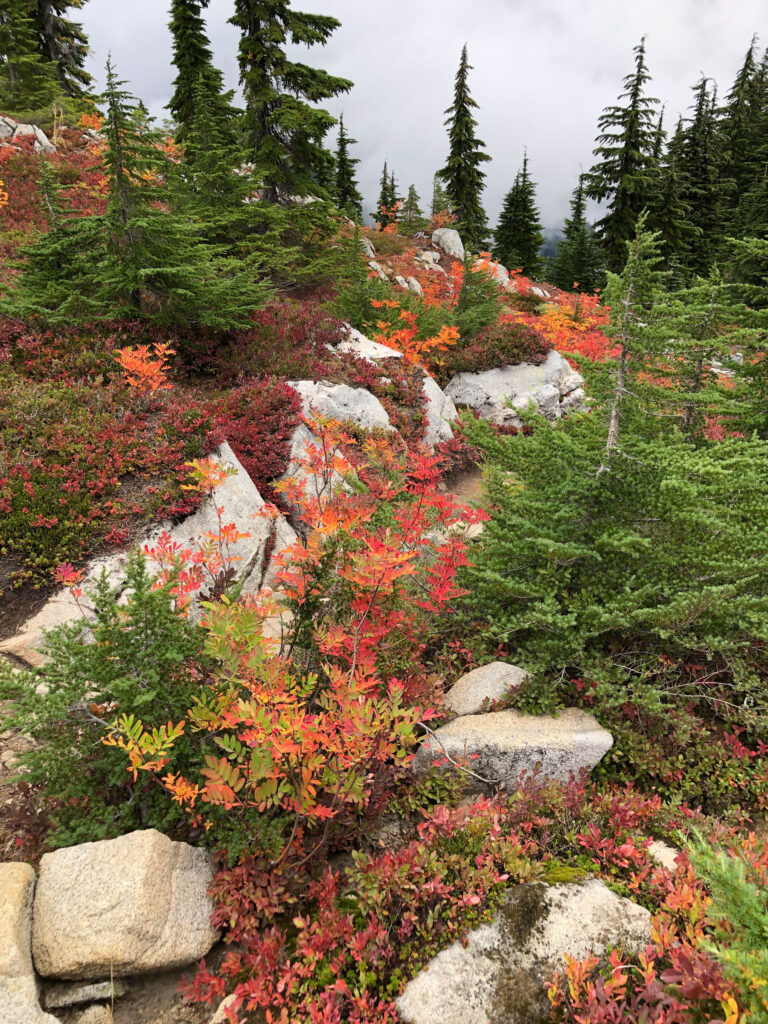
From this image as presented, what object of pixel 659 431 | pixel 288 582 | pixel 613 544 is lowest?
pixel 288 582

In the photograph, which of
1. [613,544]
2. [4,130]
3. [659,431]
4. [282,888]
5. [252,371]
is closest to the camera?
[282,888]

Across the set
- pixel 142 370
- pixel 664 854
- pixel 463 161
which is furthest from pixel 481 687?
pixel 463 161

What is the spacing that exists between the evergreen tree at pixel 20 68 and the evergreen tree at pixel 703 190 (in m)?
37.9

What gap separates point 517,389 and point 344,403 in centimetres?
706

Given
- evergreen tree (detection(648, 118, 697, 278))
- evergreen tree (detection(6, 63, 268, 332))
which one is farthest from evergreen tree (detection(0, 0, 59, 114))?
evergreen tree (detection(648, 118, 697, 278))

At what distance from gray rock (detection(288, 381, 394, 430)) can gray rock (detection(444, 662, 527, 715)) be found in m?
6.88

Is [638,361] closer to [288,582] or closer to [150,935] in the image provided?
[288,582]

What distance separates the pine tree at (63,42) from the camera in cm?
2694

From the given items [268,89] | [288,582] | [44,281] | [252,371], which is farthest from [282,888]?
[268,89]

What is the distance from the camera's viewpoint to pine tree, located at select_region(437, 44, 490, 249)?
35.3m

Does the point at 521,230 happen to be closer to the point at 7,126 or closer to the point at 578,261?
the point at 578,261

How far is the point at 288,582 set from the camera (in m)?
5.10

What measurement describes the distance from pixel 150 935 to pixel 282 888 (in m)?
0.82

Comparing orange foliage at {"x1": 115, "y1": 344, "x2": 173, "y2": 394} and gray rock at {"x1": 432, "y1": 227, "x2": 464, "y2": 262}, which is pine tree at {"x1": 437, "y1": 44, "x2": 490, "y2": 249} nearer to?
gray rock at {"x1": 432, "y1": 227, "x2": 464, "y2": 262}
